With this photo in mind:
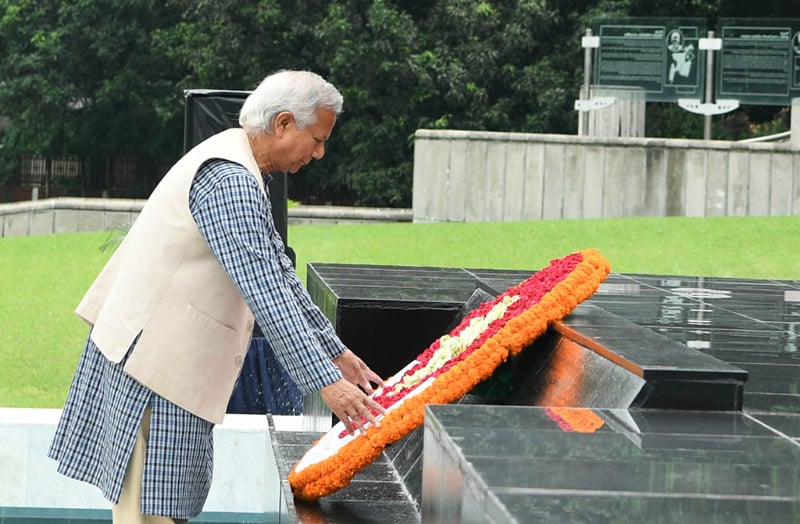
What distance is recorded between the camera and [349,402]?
9.84 ft

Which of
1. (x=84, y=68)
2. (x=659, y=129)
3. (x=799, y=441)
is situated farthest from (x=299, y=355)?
(x=84, y=68)

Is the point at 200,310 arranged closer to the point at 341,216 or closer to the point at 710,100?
the point at 341,216

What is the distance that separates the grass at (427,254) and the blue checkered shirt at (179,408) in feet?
16.8

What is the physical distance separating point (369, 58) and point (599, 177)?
329 inches

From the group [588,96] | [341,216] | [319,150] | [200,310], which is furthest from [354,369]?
[588,96]

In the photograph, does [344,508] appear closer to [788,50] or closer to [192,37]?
[788,50]

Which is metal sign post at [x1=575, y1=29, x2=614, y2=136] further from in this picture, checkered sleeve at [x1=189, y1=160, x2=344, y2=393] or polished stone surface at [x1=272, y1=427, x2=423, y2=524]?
A: checkered sleeve at [x1=189, y1=160, x2=344, y2=393]

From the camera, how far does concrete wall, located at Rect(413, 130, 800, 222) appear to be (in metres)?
16.6

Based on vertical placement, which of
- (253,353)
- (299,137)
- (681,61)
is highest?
(681,61)

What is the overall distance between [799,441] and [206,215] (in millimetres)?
1368

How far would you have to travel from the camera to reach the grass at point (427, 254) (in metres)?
9.47

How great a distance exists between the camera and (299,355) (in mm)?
2943

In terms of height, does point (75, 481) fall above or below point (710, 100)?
below

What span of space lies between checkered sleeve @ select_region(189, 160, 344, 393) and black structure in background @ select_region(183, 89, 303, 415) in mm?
3292
